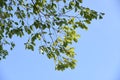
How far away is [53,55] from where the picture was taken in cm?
1142

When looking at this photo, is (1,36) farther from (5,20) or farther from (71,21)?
(71,21)

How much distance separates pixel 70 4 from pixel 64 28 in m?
0.87

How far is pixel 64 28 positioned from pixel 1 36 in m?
2.25

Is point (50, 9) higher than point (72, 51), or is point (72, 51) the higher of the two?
point (50, 9)

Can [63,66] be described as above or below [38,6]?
below

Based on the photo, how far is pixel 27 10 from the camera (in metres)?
11.9

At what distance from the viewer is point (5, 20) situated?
Answer: 12.2 m

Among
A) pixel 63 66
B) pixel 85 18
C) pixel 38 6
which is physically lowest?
pixel 63 66

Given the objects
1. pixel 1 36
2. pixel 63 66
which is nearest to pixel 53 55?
pixel 63 66

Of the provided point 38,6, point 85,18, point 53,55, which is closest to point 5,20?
point 38,6

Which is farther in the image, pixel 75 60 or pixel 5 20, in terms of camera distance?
pixel 5 20

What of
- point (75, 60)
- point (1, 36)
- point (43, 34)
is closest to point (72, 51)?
point (75, 60)

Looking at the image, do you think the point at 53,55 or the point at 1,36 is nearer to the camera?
the point at 53,55

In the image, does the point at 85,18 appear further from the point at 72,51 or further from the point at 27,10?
the point at 27,10
